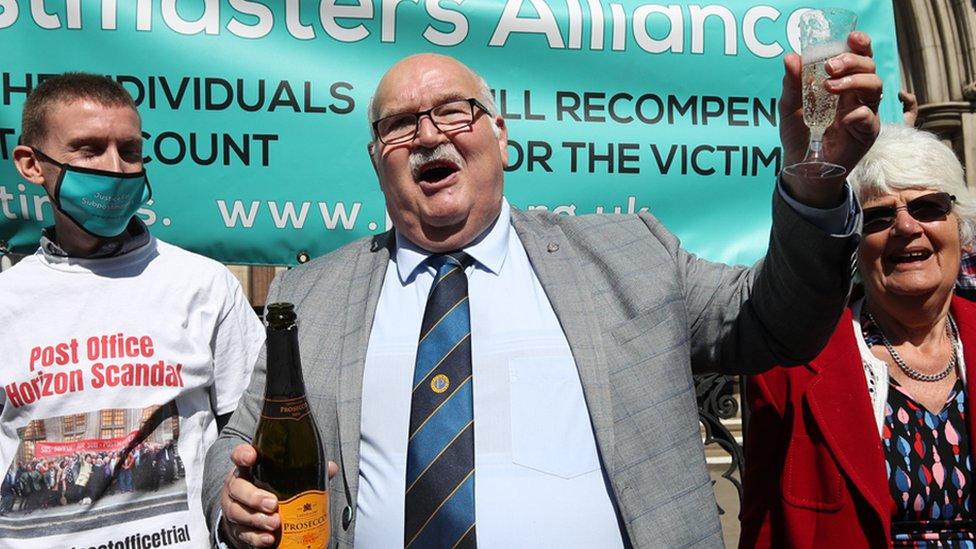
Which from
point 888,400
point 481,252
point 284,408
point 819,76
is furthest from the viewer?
point 888,400

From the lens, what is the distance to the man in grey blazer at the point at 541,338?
62.7 inches

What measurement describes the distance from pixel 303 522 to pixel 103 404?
88 centimetres

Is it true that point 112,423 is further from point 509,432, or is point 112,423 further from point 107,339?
point 509,432

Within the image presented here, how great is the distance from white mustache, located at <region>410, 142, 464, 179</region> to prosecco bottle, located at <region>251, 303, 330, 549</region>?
0.56 m

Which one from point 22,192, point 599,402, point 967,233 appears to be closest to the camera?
point 599,402

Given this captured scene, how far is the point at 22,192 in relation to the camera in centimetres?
297

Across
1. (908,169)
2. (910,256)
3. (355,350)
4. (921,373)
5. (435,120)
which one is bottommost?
(921,373)

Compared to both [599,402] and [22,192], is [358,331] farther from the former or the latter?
[22,192]

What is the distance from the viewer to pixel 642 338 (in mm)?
1812

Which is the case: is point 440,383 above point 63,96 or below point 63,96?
below

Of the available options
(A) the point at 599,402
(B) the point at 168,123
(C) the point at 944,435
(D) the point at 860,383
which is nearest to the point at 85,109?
(B) the point at 168,123

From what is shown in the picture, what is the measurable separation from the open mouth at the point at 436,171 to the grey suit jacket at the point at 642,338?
0.76 feet

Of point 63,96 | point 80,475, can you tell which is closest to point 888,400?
point 80,475

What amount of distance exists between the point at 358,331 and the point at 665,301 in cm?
68
